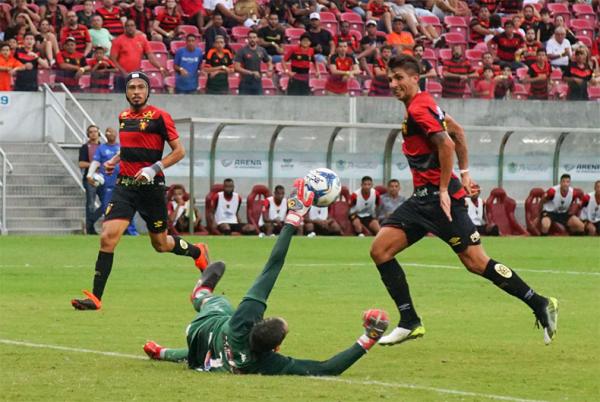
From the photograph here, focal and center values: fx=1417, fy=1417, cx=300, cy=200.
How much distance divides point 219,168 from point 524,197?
7.18 metres

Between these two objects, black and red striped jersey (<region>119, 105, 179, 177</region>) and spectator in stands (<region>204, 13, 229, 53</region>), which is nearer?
black and red striped jersey (<region>119, 105, 179, 177</region>)

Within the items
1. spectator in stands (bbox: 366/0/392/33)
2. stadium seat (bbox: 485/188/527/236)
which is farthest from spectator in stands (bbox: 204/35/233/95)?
stadium seat (bbox: 485/188/527/236)

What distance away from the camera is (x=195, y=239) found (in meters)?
27.6

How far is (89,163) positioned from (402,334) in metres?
17.8

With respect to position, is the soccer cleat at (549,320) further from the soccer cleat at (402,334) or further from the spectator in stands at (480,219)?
the spectator in stands at (480,219)

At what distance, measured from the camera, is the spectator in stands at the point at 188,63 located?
1227 inches

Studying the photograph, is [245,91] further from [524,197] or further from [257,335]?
[257,335]

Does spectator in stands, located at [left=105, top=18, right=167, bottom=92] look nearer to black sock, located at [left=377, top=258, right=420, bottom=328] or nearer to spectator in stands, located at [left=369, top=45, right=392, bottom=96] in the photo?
spectator in stands, located at [left=369, top=45, right=392, bottom=96]

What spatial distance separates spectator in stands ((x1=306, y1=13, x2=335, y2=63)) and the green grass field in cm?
1069

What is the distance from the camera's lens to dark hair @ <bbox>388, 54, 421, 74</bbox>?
11391 mm

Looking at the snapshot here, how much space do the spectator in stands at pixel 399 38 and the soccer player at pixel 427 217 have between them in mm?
22538

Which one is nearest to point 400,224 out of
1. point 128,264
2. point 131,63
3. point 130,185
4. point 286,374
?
point 286,374

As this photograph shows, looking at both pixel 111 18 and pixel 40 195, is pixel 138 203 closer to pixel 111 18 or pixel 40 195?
pixel 40 195

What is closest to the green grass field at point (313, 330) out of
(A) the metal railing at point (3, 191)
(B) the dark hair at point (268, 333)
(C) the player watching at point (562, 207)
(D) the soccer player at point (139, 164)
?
(B) the dark hair at point (268, 333)
